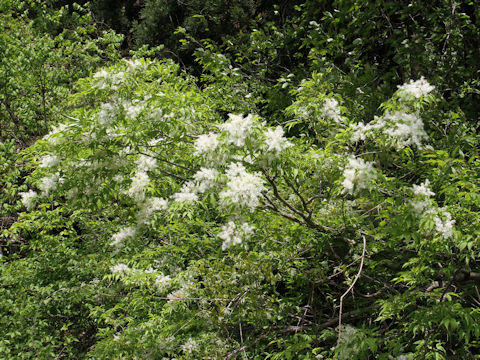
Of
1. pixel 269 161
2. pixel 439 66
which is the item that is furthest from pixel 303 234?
pixel 439 66

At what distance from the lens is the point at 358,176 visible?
234 cm

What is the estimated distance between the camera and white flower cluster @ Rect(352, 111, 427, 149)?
248 centimetres

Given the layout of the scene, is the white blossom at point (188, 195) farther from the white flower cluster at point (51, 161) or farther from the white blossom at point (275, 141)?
the white flower cluster at point (51, 161)

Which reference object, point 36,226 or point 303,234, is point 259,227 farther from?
point 36,226

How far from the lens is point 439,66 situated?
462cm

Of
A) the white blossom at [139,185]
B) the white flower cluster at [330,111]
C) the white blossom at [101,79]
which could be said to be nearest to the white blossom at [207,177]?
the white blossom at [139,185]

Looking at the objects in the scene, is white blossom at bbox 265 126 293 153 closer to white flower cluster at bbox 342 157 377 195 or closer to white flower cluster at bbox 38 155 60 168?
white flower cluster at bbox 342 157 377 195

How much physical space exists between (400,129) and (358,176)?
0.42m

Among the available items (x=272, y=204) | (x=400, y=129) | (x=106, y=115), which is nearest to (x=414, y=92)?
(x=400, y=129)

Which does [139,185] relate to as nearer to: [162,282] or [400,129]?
[162,282]

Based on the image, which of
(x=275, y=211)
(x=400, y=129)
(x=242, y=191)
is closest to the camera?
(x=242, y=191)

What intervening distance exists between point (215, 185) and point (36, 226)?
136 inches

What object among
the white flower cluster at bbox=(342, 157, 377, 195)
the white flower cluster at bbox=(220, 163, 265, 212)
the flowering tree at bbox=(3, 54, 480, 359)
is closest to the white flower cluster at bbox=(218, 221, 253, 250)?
the flowering tree at bbox=(3, 54, 480, 359)

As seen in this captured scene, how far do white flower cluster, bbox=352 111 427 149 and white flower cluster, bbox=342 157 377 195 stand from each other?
1.01ft
